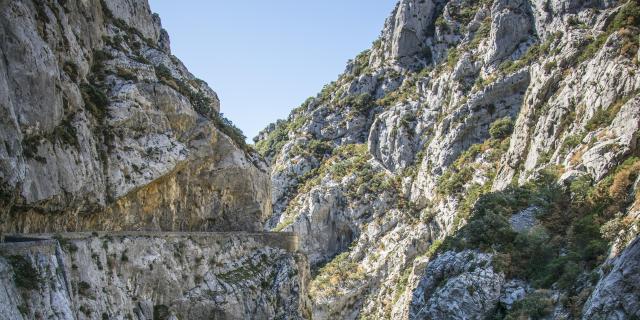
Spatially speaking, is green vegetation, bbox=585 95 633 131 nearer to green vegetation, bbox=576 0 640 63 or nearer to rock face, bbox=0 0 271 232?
green vegetation, bbox=576 0 640 63

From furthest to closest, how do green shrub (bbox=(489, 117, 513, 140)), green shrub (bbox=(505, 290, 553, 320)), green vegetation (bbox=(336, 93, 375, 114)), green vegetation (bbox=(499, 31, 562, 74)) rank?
green vegetation (bbox=(336, 93, 375, 114)) < green shrub (bbox=(489, 117, 513, 140)) < green vegetation (bbox=(499, 31, 562, 74)) < green shrub (bbox=(505, 290, 553, 320))

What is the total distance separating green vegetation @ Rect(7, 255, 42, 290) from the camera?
1891 cm

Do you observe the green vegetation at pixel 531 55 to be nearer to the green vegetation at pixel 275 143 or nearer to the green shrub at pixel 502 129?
the green shrub at pixel 502 129

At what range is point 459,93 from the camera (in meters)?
69.9

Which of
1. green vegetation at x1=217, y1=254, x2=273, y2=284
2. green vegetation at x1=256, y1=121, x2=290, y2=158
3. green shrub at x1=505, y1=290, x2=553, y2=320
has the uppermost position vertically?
green vegetation at x1=256, y1=121, x2=290, y2=158

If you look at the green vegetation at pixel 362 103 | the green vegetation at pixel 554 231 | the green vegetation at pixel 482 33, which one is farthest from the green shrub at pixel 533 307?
the green vegetation at pixel 362 103

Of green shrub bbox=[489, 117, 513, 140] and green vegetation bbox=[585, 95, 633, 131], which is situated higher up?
green shrub bbox=[489, 117, 513, 140]

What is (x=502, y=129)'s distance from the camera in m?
61.6

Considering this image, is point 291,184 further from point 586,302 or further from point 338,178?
point 586,302

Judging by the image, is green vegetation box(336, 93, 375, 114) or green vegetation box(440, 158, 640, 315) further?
green vegetation box(336, 93, 375, 114)

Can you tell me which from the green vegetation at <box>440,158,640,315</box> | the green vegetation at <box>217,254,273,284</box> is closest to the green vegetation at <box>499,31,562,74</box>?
the green vegetation at <box>440,158,640,315</box>

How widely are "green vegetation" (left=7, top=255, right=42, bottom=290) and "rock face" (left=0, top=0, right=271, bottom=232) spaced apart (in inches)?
105

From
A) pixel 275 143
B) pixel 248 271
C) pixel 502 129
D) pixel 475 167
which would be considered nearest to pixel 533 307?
pixel 248 271

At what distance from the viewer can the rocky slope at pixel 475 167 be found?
95.1 feet
